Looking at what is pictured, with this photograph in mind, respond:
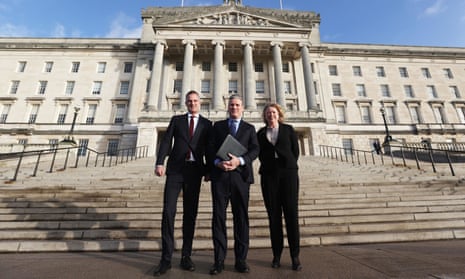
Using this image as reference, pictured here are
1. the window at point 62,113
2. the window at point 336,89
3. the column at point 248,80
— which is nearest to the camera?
the column at point 248,80

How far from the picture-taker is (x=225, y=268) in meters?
2.60

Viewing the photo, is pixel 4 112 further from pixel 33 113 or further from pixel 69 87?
pixel 69 87

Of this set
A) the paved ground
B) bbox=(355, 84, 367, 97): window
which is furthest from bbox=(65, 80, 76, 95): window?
bbox=(355, 84, 367, 97): window

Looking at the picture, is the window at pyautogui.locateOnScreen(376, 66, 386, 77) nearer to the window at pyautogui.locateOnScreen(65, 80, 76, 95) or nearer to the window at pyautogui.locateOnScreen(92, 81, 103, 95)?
the window at pyautogui.locateOnScreen(92, 81, 103, 95)

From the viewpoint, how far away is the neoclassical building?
25.1 metres

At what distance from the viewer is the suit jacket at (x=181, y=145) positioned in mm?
2971

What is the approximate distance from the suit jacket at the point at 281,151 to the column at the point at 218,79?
19888 millimetres

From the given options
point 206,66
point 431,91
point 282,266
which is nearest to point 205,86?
point 206,66

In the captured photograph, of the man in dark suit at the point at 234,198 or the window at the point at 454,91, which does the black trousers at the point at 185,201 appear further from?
the window at the point at 454,91

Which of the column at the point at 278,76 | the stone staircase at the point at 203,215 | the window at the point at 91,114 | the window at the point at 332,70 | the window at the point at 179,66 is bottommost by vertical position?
the stone staircase at the point at 203,215

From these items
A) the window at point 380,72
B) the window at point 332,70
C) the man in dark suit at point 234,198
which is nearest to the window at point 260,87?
the window at point 332,70

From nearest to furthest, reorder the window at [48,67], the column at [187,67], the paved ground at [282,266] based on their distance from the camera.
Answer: the paved ground at [282,266]
the column at [187,67]
the window at [48,67]

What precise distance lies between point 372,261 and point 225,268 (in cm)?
183

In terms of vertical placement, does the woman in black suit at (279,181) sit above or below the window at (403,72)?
below
